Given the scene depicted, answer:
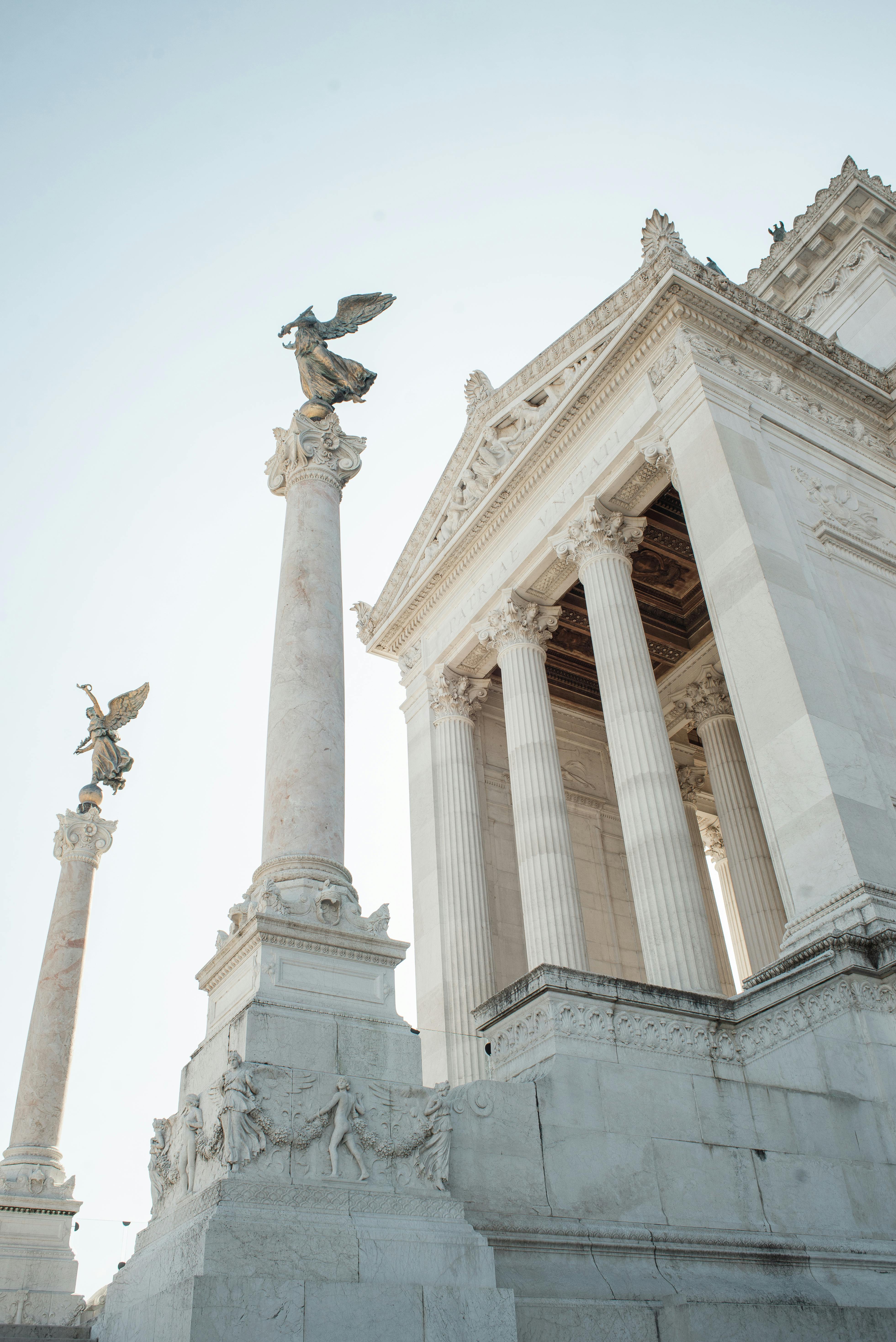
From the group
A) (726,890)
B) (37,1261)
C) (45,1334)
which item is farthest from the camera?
(726,890)

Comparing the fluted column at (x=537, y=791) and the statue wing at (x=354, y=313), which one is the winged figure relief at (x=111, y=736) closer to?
the fluted column at (x=537, y=791)

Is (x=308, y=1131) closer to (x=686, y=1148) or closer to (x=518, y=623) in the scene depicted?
(x=686, y=1148)

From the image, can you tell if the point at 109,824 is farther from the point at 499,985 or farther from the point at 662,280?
the point at 662,280

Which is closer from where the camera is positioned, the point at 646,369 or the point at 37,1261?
the point at 37,1261

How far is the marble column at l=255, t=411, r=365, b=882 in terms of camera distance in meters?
12.7

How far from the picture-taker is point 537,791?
2458 cm

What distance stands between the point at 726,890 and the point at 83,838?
72.7ft

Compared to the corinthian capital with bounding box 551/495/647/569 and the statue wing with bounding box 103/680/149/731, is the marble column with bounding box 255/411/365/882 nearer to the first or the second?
the corinthian capital with bounding box 551/495/647/569

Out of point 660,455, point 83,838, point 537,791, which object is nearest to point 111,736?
point 83,838

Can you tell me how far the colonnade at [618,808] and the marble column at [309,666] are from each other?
211 inches

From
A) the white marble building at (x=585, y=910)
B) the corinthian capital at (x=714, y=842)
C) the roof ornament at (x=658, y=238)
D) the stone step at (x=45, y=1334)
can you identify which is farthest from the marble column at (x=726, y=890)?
the stone step at (x=45, y=1334)

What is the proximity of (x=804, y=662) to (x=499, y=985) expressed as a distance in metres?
11.9

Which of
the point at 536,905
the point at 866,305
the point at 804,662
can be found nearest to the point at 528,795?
the point at 536,905

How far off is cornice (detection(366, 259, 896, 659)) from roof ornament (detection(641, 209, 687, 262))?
1.06 ft
